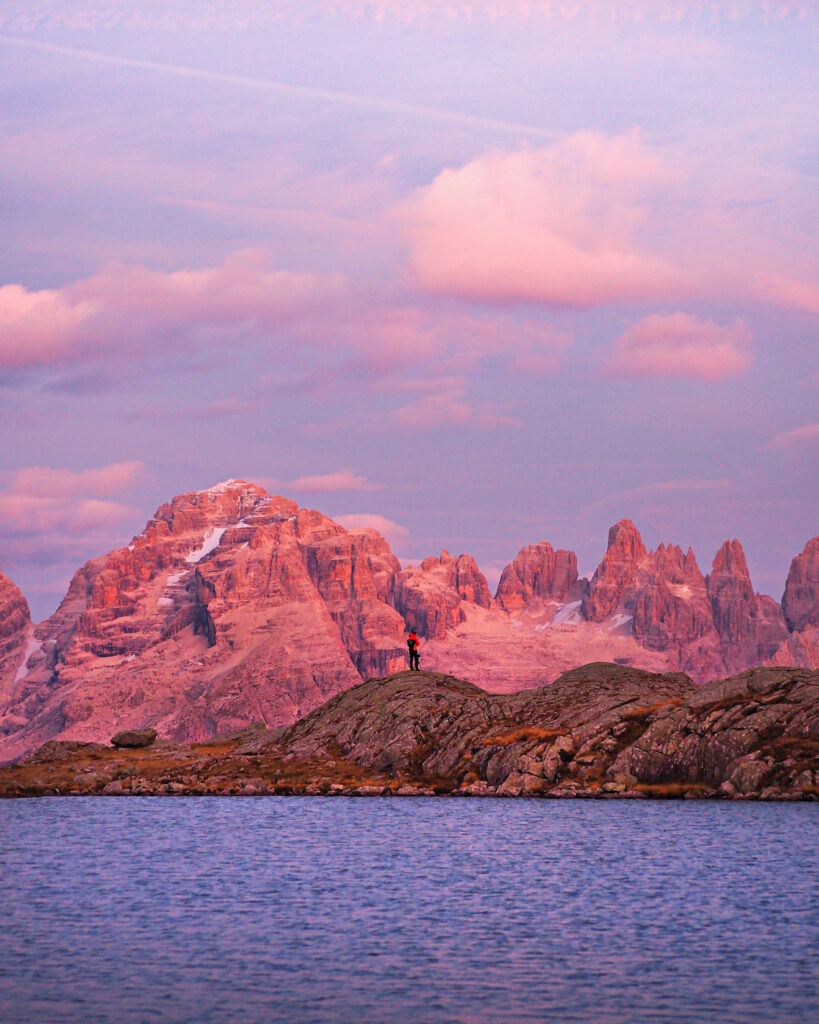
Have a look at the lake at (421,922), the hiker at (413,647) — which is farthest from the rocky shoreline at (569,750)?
the lake at (421,922)

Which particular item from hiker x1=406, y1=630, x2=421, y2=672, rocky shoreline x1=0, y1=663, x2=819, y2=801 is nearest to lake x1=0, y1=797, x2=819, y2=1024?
→ rocky shoreline x1=0, y1=663, x2=819, y2=801

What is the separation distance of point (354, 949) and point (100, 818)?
293ft

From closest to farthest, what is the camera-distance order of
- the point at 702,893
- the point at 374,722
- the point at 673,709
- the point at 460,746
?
the point at 702,893 < the point at 673,709 < the point at 460,746 < the point at 374,722

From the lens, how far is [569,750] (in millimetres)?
161500

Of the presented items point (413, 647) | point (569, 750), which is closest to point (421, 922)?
point (569, 750)

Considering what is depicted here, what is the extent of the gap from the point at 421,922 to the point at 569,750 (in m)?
99.2

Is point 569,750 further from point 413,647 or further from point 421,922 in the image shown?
point 421,922

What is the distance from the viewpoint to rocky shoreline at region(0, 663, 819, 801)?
14575 centimetres

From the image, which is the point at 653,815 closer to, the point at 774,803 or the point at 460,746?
the point at 774,803

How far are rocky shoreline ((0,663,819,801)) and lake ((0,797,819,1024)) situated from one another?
25.9 meters

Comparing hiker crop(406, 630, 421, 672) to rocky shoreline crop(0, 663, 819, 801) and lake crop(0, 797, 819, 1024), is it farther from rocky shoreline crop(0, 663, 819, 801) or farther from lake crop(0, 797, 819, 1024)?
lake crop(0, 797, 819, 1024)

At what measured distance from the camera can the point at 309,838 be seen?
111 meters

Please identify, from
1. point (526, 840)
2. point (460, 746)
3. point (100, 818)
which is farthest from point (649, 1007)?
point (460, 746)

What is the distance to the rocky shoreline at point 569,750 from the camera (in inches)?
5738
